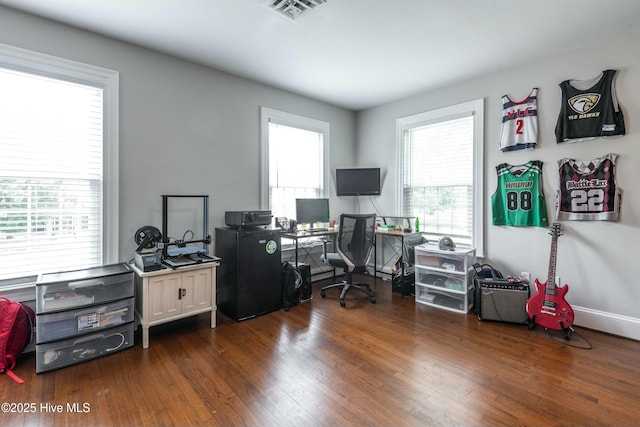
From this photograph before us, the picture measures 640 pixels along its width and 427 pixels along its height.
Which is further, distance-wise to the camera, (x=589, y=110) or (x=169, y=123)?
(x=169, y=123)

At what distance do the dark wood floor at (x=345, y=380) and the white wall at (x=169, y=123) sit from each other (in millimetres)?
1159

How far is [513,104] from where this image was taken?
3.32 metres

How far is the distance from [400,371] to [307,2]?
289cm

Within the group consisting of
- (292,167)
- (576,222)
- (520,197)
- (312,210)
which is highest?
(292,167)

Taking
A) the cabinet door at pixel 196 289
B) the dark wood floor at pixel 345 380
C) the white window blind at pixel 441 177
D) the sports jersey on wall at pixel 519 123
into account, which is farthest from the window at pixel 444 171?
the cabinet door at pixel 196 289

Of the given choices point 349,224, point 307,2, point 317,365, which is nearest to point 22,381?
point 317,365

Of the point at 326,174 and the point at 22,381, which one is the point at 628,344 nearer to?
the point at 326,174

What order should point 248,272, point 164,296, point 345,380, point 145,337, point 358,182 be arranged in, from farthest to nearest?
point 358,182
point 248,272
point 164,296
point 145,337
point 345,380

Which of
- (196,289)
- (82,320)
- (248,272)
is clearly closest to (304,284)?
(248,272)

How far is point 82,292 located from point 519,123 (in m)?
4.53

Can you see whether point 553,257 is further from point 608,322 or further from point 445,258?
point 445,258

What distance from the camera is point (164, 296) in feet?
8.51

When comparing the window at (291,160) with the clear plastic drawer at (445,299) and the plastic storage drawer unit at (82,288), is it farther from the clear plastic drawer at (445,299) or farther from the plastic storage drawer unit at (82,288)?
the clear plastic drawer at (445,299)

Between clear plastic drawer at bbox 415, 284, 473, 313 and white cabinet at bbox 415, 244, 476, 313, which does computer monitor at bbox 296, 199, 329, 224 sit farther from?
clear plastic drawer at bbox 415, 284, 473, 313
